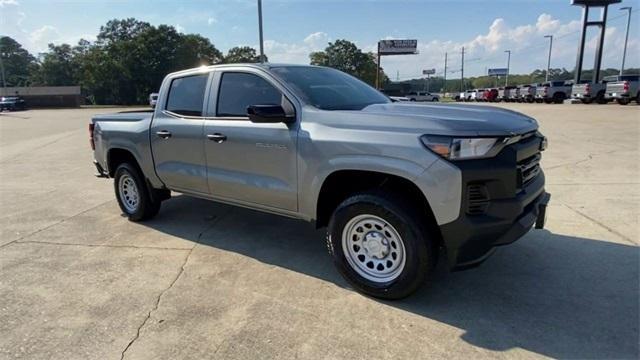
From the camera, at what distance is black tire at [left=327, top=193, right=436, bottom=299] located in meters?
3.24

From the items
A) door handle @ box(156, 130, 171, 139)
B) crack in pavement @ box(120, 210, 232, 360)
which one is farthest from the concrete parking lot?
door handle @ box(156, 130, 171, 139)

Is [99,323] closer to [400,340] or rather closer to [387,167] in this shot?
[400,340]

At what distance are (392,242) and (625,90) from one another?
29679 mm

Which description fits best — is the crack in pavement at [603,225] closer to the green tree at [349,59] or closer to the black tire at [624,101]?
the black tire at [624,101]

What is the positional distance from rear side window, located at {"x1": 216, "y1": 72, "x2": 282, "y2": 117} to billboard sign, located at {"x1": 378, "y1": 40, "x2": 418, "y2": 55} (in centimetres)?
7841

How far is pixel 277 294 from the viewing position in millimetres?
3676

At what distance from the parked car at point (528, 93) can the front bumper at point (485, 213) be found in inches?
1647

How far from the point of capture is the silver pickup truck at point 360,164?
3.05 m

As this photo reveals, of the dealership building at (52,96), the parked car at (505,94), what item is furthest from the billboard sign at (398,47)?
the dealership building at (52,96)

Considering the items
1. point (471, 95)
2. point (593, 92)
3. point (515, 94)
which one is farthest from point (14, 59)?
point (593, 92)

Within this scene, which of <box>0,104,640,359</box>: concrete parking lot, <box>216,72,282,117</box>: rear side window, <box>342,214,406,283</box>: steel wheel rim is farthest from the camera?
<box>216,72,282,117</box>: rear side window

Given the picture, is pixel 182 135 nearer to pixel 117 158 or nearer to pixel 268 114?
pixel 268 114

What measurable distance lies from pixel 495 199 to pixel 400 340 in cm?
118

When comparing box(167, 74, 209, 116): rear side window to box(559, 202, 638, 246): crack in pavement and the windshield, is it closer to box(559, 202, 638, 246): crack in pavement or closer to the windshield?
the windshield
